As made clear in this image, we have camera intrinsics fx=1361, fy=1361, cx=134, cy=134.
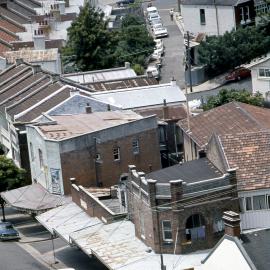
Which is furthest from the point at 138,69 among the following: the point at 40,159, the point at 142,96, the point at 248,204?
the point at 248,204

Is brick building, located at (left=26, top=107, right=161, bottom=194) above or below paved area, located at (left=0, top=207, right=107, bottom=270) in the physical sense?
above

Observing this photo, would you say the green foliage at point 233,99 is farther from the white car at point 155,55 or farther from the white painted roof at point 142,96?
the white car at point 155,55

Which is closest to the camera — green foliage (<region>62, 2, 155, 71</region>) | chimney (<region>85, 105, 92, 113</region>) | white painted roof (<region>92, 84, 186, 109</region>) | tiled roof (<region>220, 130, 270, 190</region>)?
tiled roof (<region>220, 130, 270, 190</region>)

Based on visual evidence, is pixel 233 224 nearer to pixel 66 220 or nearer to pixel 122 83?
pixel 66 220

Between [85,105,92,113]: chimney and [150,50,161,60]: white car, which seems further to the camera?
[150,50,161,60]: white car

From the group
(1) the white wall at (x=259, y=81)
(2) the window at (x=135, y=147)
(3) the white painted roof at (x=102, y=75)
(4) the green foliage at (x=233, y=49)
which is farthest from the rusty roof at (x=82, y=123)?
(4) the green foliage at (x=233, y=49)

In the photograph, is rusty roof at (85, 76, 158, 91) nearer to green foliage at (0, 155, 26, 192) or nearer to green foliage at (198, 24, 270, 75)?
green foliage at (198, 24, 270, 75)

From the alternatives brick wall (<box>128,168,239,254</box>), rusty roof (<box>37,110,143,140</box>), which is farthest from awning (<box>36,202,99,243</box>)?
brick wall (<box>128,168,239,254</box>)

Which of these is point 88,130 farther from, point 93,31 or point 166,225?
point 93,31
